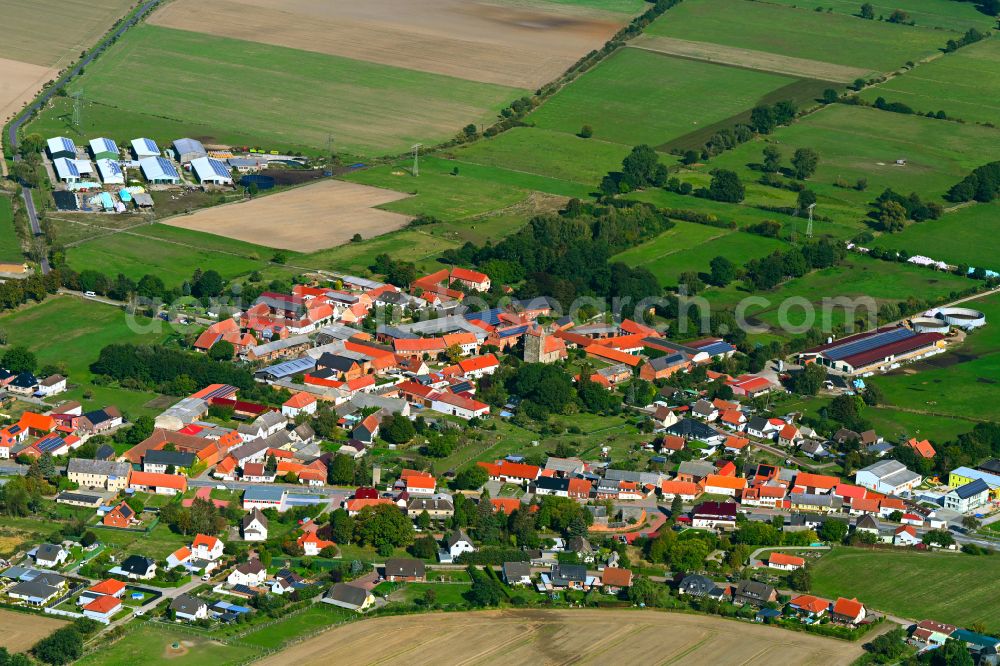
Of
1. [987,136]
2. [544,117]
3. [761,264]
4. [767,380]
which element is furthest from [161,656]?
[987,136]

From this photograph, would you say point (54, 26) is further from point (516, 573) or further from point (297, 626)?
point (297, 626)

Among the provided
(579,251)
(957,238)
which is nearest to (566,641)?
(579,251)

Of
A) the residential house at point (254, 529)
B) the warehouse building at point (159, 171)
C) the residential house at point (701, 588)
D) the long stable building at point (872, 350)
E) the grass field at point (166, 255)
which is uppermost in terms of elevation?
A: the warehouse building at point (159, 171)

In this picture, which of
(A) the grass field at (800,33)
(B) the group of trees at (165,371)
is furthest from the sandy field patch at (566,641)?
(A) the grass field at (800,33)

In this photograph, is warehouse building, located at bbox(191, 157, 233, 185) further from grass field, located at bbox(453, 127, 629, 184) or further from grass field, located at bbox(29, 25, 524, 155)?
grass field, located at bbox(453, 127, 629, 184)

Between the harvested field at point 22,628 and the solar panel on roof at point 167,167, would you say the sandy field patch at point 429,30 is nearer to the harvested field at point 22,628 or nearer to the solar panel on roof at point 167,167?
the solar panel on roof at point 167,167

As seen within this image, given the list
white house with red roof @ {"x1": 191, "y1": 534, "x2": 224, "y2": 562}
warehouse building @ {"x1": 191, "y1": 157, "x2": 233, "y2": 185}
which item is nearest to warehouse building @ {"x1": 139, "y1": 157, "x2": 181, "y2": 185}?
warehouse building @ {"x1": 191, "y1": 157, "x2": 233, "y2": 185}
